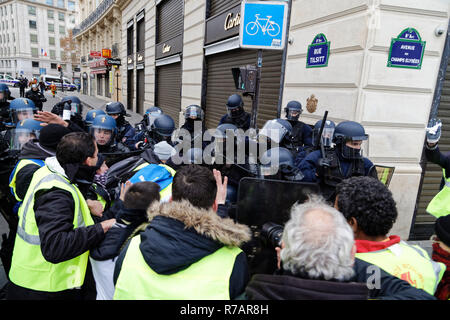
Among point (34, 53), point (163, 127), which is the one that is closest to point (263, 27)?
point (163, 127)

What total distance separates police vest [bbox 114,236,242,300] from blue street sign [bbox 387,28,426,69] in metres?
4.11

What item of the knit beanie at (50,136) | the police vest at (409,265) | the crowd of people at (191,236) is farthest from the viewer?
the knit beanie at (50,136)

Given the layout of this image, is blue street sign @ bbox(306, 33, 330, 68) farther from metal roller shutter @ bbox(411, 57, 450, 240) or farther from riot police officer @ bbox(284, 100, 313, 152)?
metal roller shutter @ bbox(411, 57, 450, 240)

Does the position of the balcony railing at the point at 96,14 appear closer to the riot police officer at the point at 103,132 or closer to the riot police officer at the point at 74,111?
the riot police officer at the point at 74,111

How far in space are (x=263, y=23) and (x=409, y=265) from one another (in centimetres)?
315

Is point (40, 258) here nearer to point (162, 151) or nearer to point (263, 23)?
point (162, 151)

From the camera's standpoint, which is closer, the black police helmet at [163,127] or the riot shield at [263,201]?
the riot shield at [263,201]

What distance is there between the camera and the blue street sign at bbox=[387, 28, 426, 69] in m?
4.12

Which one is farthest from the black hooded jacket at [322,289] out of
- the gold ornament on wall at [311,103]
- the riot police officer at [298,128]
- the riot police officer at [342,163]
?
the gold ornament on wall at [311,103]

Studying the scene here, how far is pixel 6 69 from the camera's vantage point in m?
69.8

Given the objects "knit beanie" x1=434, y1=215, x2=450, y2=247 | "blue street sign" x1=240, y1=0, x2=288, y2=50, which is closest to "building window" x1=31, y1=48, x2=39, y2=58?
"blue street sign" x1=240, y1=0, x2=288, y2=50

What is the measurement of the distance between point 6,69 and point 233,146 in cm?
8619

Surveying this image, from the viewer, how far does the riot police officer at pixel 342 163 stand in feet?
9.83
